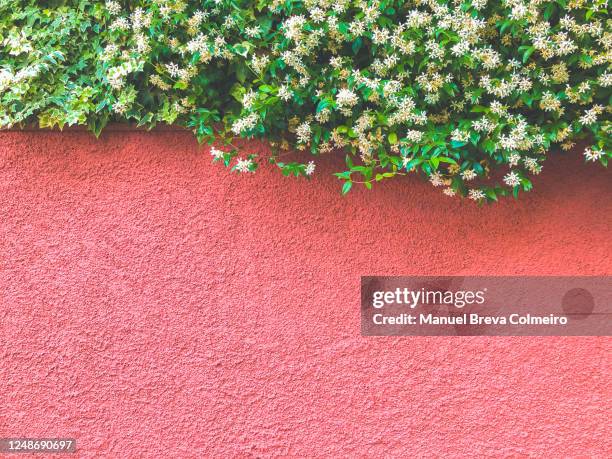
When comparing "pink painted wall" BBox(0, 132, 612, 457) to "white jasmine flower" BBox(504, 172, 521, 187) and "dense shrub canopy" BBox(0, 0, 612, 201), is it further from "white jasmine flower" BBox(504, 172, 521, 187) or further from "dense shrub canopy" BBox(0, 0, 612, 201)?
"white jasmine flower" BBox(504, 172, 521, 187)

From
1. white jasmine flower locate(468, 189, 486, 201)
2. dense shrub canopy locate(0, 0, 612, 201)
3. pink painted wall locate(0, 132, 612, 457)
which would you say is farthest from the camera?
pink painted wall locate(0, 132, 612, 457)

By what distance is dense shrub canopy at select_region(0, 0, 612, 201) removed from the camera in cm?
244

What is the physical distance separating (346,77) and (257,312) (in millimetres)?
1291

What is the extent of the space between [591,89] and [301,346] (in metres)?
1.87

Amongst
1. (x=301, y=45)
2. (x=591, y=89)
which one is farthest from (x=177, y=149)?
(x=591, y=89)

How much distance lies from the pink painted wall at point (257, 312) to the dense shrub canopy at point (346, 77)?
204 millimetres

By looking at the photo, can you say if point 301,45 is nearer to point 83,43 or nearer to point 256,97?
point 256,97

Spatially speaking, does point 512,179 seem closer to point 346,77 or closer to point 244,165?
point 346,77

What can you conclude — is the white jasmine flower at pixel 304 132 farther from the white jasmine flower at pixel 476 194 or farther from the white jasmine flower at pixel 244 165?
the white jasmine flower at pixel 476 194

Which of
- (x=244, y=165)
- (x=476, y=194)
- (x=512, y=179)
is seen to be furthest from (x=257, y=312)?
(x=512, y=179)

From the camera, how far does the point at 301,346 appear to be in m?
2.87

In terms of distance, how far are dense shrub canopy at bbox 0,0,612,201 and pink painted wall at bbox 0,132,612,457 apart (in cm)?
20

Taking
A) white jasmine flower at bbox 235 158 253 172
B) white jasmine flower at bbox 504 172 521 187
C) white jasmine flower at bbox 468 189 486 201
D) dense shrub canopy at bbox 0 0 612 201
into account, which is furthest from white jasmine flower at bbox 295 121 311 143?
white jasmine flower at bbox 504 172 521 187

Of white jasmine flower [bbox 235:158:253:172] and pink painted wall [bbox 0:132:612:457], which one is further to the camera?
pink painted wall [bbox 0:132:612:457]
